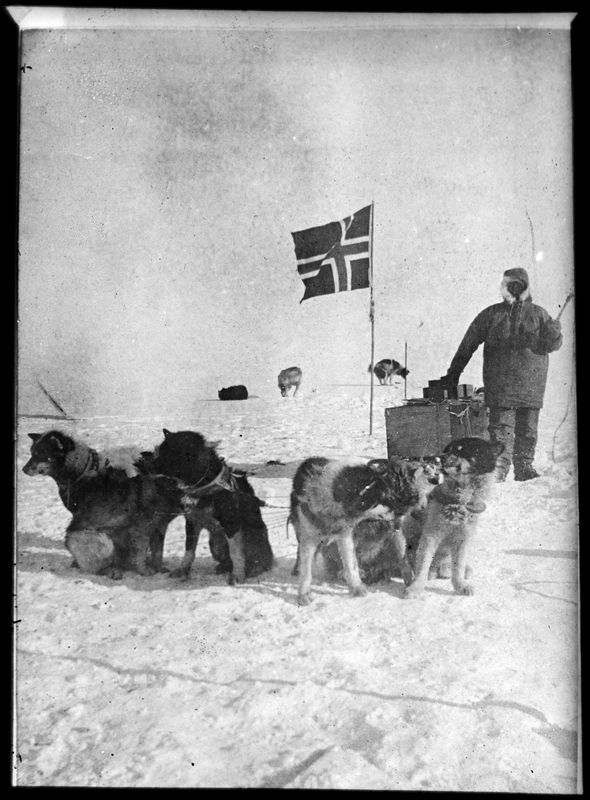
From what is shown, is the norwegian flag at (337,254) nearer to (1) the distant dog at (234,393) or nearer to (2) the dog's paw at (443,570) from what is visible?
(1) the distant dog at (234,393)

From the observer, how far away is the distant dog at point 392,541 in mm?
2707

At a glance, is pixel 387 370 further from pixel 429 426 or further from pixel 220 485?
pixel 220 485

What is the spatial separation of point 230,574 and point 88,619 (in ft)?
2.14

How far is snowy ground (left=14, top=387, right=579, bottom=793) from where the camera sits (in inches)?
97.5

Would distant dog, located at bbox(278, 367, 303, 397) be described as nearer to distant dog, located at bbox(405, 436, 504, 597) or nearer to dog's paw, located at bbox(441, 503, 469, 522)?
distant dog, located at bbox(405, 436, 504, 597)

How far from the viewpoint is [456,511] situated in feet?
8.80

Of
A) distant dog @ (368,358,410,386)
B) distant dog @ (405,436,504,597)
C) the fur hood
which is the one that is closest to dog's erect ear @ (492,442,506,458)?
distant dog @ (405,436,504,597)

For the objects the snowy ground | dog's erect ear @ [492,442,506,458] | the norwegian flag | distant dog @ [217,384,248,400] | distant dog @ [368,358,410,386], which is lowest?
the snowy ground

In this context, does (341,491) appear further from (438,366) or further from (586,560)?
(586,560)

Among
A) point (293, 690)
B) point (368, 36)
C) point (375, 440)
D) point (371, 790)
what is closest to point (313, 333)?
point (375, 440)

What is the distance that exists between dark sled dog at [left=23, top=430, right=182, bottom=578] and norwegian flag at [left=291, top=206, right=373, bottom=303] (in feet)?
3.80

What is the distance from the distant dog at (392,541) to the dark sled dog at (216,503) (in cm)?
32

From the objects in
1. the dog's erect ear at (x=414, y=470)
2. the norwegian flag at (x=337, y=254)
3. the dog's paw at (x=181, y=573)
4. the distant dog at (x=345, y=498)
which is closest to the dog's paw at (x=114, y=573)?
the dog's paw at (x=181, y=573)

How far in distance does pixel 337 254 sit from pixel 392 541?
1319 millimetres
